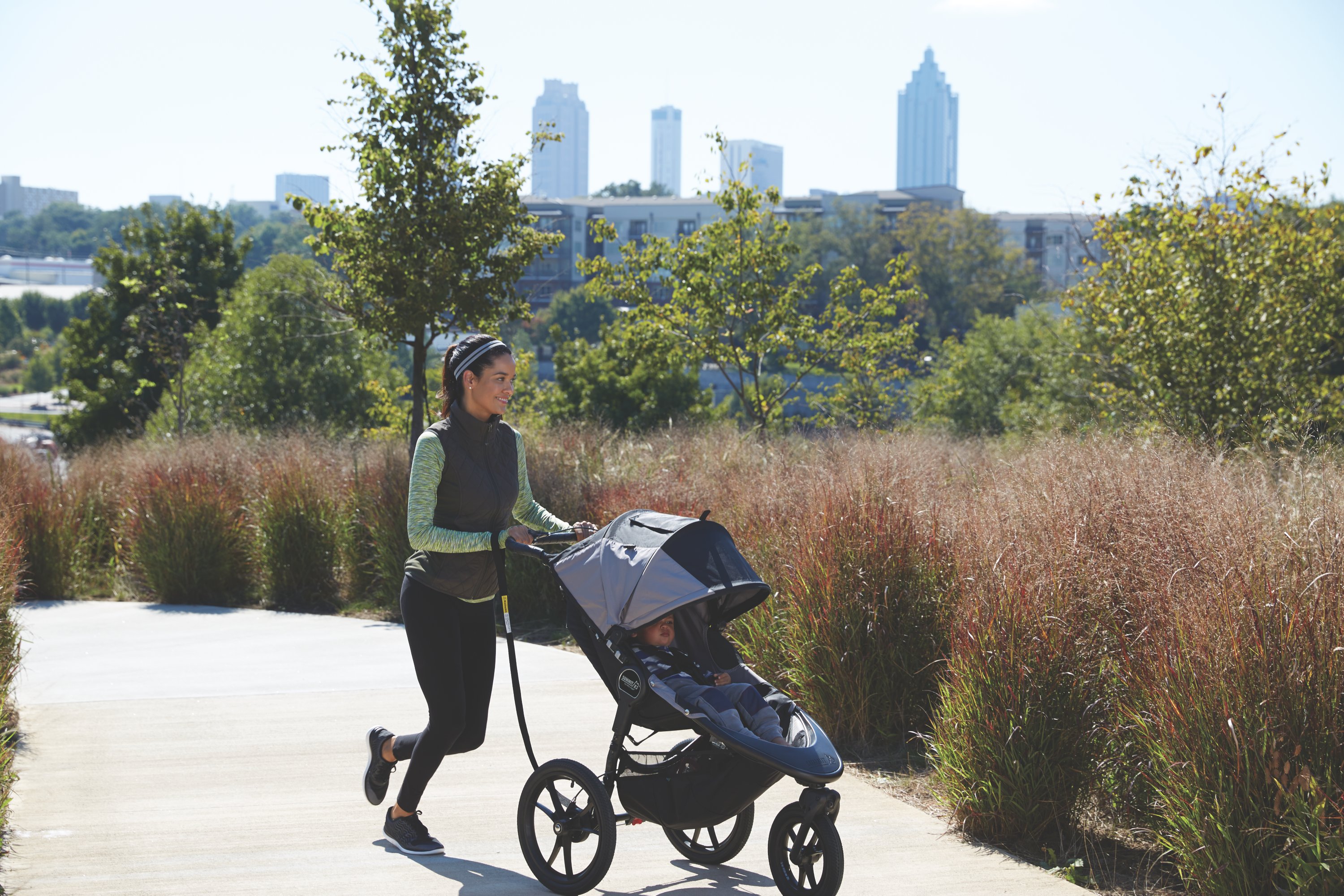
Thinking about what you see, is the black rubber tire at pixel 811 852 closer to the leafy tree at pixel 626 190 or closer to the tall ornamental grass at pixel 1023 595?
the tall ornamental grass at pixel 1023 595

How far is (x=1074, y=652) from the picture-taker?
4.74 metres

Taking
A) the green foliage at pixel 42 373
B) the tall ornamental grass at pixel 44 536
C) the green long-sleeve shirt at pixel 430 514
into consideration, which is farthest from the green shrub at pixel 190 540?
the green foliage at pixel 42 373

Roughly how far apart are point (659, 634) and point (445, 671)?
2.84ft

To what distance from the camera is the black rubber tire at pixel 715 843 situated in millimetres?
4266

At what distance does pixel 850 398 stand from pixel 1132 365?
11610mm

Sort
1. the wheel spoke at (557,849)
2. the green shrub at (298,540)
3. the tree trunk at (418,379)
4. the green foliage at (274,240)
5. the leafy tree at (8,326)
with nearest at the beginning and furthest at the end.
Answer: the wheel spoke at (557,849), the green shrub at (298,540), the tree trunk at (418,379), the green foliage at (274,240), the leafy tree at (8,326)

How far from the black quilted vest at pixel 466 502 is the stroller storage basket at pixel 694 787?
958 mm

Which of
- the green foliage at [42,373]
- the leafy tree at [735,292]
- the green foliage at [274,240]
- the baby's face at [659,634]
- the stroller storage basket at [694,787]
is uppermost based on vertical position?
the green foliage at [274,240]

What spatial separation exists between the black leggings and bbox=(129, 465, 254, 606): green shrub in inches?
272

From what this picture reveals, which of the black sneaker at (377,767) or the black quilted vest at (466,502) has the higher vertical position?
the black quilted vest at (466,502)

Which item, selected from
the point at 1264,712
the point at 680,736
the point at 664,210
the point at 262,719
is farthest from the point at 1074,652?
the point at 664,210

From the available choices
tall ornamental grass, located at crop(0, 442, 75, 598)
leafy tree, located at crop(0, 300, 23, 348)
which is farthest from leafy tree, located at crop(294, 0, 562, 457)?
leafy tree, located at crop(0, 300, 23, 348)

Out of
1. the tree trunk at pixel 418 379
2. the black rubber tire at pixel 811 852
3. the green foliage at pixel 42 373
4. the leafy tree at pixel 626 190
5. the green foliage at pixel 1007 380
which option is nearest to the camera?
the black rubber tire at pixel 811 852

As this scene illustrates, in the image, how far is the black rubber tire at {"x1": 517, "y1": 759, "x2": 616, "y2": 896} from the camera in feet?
13.1
